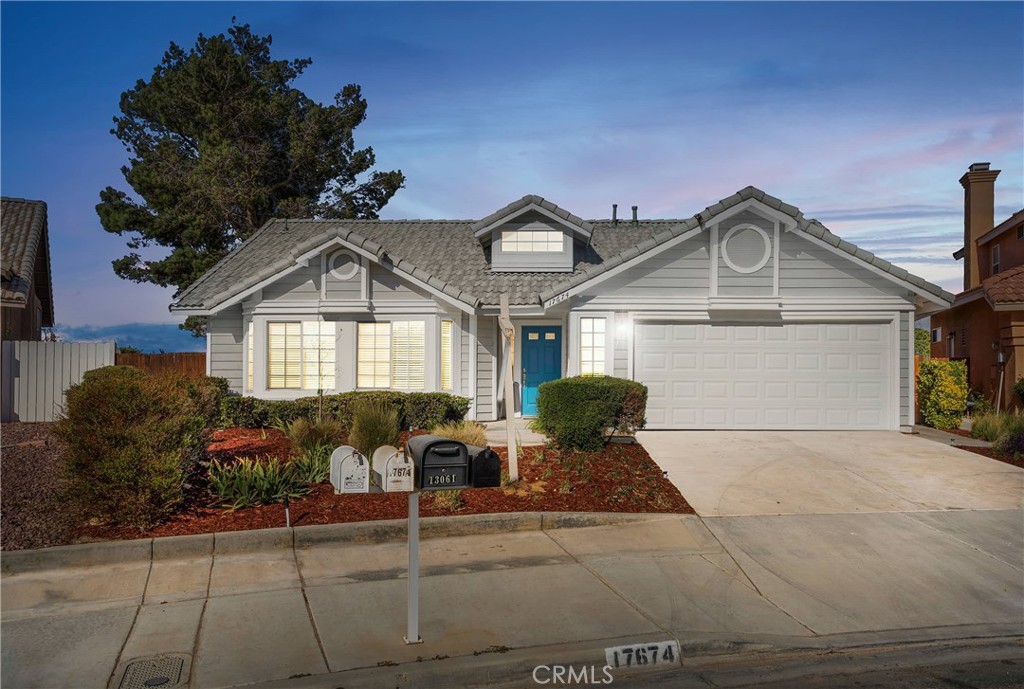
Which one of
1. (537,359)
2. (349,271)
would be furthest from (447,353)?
(349,271)

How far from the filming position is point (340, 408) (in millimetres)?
16125

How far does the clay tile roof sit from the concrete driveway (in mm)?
5175

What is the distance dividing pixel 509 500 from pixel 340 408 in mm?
6883

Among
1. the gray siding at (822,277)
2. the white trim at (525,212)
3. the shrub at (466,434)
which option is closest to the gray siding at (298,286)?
the white trim at (525,212)

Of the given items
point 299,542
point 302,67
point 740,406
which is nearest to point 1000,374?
point 740,406

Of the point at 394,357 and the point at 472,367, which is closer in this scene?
the point at 394,357

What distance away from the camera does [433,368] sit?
17797 millimetres

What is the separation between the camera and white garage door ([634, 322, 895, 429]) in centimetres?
1675

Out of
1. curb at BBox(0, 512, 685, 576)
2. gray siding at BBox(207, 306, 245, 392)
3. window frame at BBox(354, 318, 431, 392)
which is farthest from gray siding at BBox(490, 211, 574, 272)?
curb at BBox(0, 512, 685, 576)

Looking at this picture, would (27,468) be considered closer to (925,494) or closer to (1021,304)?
(925,494)

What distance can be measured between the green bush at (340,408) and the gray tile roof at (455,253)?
2299 mm

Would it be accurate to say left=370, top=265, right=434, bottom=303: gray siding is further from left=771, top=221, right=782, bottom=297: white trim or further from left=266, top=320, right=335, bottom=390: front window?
left=771, top=221, right=782, bottom=297: white trim

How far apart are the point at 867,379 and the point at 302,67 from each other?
2710 cm

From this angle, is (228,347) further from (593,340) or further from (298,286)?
(593,340)
